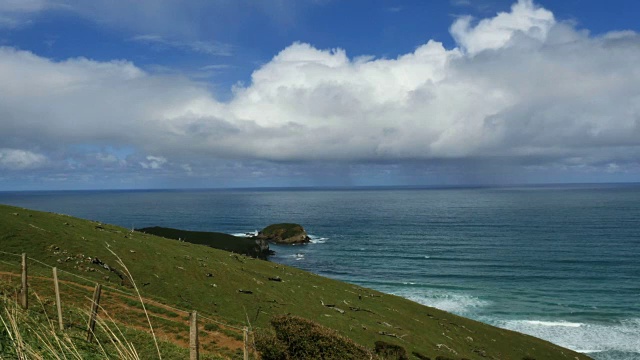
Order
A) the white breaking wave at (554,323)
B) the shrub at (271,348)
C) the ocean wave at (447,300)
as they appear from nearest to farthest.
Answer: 1. the shrub at (271,348)
2. the white breaking wave at (554,323)
3. the ocean wave at (447,300)

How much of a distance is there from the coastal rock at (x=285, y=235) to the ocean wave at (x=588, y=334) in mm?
83201

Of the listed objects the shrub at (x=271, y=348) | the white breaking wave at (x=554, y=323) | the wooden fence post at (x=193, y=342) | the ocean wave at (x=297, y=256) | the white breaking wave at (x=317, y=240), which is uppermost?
the wooden fence post at (x=193, y=342)

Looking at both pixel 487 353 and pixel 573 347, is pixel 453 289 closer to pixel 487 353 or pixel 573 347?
pixel 573 347

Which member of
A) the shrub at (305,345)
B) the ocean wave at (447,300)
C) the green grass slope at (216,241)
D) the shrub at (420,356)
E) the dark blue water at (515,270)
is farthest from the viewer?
the green grass slope at (216,241)

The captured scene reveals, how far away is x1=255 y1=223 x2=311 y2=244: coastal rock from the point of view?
453 feet

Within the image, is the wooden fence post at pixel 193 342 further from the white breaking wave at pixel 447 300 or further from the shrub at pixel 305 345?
the white breaking wave at pixel 447 300

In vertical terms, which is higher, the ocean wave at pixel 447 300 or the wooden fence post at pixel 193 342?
the wooden fence post at pixel 193 342

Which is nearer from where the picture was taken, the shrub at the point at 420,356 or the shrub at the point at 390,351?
the shrub at the point at 390,351

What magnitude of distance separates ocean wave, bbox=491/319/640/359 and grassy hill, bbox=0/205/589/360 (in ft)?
32.2

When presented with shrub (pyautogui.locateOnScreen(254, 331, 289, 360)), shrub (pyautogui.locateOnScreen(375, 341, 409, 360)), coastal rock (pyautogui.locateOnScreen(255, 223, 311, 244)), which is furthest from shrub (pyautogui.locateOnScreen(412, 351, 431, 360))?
coastal rock (pyautogui.locateOnScreen(255, 223, 311, 244))

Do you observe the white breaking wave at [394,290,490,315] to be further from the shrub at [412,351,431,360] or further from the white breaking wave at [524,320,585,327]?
the shrub at [412,351,431,360]

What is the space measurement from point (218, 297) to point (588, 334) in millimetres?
54660

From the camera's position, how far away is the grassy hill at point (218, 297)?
27516mm

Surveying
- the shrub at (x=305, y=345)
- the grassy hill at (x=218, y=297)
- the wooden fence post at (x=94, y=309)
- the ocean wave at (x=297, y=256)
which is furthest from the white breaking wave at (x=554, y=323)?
the wooden fence post at (x=94, y=309)
